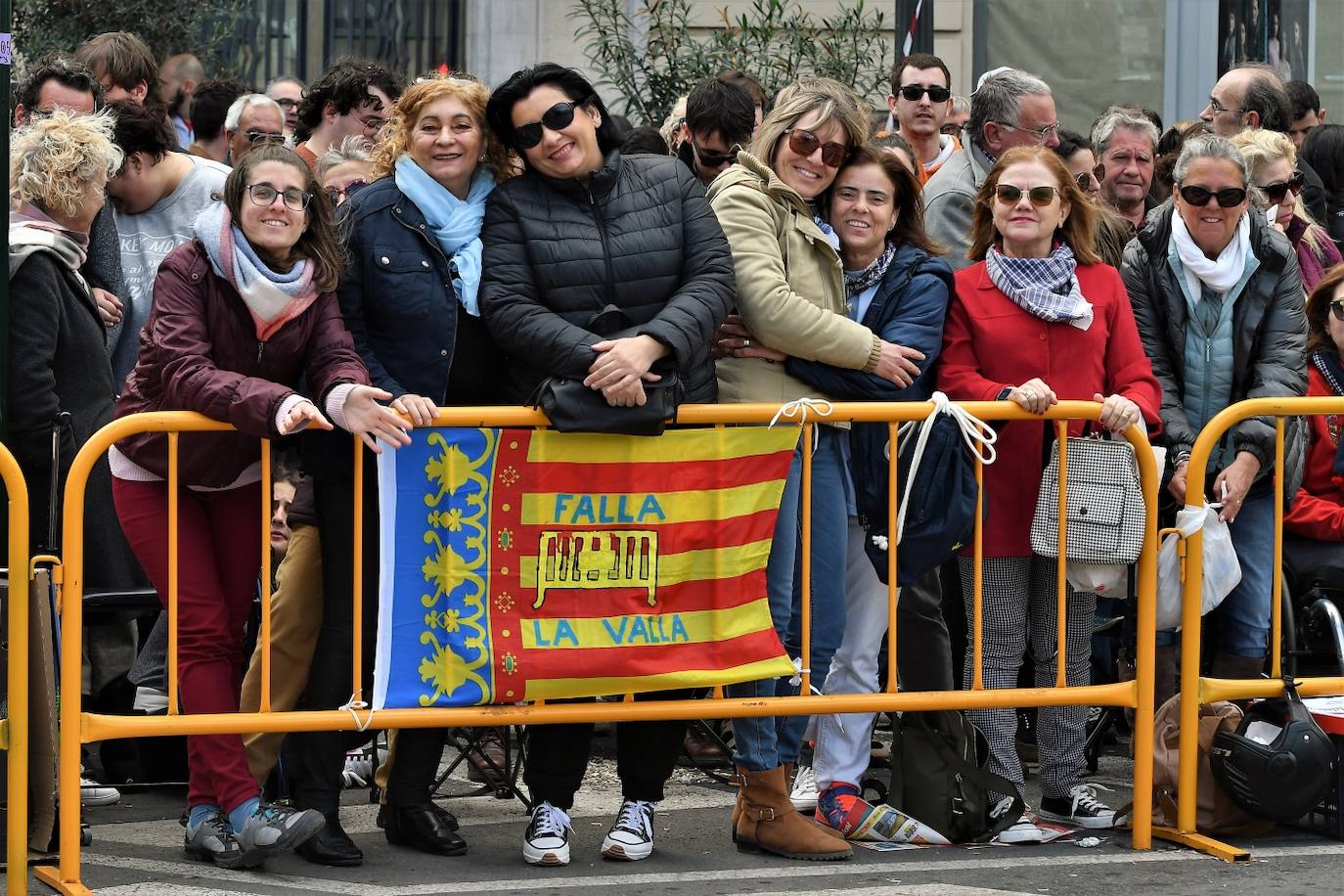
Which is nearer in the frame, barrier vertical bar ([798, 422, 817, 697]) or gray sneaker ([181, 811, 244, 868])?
gray sneaker ([181, 811, 244, 868])

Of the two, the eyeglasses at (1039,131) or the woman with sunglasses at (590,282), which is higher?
the eyeglasses at (1039,131)

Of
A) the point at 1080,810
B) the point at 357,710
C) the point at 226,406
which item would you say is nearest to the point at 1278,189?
the point at 1080,810

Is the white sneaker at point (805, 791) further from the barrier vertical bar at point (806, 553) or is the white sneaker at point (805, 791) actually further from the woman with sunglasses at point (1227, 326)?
the woman with sunglasses at point (1227, 326)

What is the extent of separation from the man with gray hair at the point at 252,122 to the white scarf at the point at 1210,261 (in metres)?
3.84

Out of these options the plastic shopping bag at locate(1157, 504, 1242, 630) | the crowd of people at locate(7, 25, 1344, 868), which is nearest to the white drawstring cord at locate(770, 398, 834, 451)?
the crowd of people at locate(7, 25, 1344, 868)

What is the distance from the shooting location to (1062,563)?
245 inches

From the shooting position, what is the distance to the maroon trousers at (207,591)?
19.1ft

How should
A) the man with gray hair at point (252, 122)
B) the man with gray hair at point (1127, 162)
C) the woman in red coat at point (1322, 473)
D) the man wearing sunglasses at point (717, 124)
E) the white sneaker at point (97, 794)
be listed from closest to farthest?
the white sneaker at point (97, 794) → the woman in red coat at point (1322, 473) → the man wearing sunglasses at point (717, 124) → the man with gray hair at point (1127, 162) → the man with gray hair at point (252, 122)

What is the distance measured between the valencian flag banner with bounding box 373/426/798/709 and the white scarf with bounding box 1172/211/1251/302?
1.77 meters

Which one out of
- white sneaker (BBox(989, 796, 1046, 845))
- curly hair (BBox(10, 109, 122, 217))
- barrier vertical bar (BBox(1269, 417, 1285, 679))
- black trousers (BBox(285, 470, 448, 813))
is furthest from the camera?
curly hair (BBox(10, 109, 122, 217))

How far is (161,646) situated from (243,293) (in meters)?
1.52

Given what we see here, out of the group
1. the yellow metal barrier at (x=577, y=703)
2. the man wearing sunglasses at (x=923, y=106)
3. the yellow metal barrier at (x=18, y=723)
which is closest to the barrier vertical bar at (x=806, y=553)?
the yellow metal barrier at (x=577, y=703)

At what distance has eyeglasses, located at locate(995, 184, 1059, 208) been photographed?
637 cm

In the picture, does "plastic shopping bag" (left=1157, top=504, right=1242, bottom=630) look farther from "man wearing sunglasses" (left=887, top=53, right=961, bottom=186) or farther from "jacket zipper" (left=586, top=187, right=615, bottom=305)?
"man wearing sunglasses" (left=887, top=53, right=961, bottom=186)
